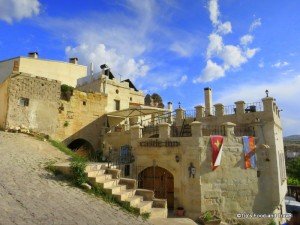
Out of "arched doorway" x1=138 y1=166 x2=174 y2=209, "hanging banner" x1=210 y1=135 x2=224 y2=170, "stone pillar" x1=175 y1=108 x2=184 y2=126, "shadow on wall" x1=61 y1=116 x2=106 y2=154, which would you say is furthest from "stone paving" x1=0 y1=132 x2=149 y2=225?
"stone pillar" x1=175 y1=108 x2=184 y2=126

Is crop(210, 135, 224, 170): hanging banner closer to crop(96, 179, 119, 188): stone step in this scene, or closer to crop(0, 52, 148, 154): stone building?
crop(96, 179, 119, 188): stone step

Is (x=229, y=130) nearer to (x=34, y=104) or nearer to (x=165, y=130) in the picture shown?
(x=165, y=130)

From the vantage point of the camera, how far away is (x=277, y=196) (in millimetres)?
14680

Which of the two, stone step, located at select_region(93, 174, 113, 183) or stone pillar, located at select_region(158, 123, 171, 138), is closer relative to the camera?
stone step, located at select_region(93, 174, 113, 183)

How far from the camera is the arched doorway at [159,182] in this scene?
15070 millimetres

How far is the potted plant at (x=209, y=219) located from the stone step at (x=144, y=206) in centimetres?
299

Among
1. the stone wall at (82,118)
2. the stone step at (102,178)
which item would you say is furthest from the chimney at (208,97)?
the stone step at (102,178)

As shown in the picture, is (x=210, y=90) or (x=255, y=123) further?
(x=210, y=90)

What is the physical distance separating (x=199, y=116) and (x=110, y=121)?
889cm

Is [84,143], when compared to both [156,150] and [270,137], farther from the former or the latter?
[270,137]

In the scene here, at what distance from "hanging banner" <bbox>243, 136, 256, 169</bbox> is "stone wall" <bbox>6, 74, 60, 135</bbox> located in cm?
1301

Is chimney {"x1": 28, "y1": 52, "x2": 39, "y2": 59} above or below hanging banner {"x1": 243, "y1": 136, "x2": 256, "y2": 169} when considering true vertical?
above

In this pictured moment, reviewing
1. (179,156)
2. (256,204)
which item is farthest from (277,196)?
(179,156)

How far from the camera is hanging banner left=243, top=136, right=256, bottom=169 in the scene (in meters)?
14.7
